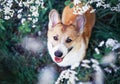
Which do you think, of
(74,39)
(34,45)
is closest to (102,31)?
(74,39)

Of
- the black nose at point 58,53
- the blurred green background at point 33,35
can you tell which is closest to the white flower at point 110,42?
the blurred green background at point 33,35

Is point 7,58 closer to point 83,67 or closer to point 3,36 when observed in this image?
point 3,36

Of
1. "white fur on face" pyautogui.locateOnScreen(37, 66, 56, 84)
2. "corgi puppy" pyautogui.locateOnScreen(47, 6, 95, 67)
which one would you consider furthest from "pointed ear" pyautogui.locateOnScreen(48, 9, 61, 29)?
"white fur on face" pyautogui.locateOnScreen(37, 66, 56, 84)

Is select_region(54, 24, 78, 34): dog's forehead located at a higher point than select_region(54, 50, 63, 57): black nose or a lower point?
higher

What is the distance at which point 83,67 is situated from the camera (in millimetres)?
1702

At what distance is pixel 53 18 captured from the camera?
1.71m

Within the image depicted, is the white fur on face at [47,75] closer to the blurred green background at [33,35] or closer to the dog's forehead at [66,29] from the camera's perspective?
the blurred green background at [33,35]

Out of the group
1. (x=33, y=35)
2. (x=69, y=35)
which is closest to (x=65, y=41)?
(x=69, y=35)

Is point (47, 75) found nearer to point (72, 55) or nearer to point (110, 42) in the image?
point (72, 55)

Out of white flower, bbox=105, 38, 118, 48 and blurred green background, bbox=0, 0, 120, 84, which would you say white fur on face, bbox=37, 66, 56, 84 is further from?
white flower, bbox=105, 38, 118, 48

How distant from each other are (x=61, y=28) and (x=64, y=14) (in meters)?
0.05

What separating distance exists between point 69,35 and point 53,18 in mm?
82

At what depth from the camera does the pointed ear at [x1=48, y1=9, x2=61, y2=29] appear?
1702 millimetres

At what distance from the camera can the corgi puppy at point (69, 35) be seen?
1.67 metres
